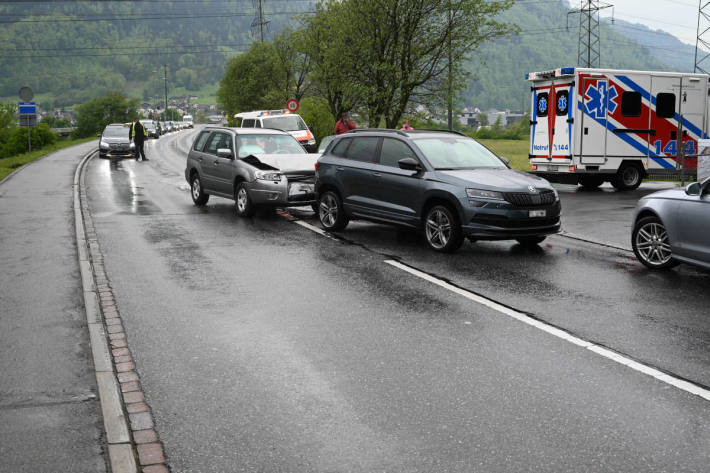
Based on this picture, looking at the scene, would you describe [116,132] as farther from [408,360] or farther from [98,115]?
[98,115]

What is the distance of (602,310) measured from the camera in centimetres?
749

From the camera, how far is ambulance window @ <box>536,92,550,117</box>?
20.0 m

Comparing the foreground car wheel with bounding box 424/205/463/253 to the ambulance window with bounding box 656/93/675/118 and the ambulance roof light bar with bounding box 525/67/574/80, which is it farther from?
the ambulance window with bounding box 656/93/675/118

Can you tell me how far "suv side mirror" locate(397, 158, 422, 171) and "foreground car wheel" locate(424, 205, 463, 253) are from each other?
65 centimetres

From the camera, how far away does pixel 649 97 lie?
786 inches

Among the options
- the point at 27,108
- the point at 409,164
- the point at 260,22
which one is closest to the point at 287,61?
the point at 260,22

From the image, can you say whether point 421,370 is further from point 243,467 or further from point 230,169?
point 230,169

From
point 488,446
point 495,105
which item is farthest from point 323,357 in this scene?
point 495,105

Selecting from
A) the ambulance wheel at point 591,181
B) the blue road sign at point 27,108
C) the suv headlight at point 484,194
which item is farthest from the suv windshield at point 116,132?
the suv headlight at point 484,194

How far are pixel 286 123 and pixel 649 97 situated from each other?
16.2 meters

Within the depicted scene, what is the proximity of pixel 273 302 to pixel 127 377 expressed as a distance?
2.49 meters

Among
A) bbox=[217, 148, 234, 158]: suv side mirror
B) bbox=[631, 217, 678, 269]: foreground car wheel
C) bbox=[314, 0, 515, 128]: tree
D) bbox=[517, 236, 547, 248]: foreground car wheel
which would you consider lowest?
bbox=[517, 236, 547, 248]: foreground car wheel

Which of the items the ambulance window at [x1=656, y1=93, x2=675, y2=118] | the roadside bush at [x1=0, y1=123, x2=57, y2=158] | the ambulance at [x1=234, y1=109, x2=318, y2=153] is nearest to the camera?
the ambulance window at [x1=656, y1=93, x2=675, y2=118]

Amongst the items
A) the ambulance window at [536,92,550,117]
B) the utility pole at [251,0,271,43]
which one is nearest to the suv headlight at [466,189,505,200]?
the ambulance window at [536,92,550,117]
